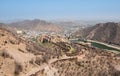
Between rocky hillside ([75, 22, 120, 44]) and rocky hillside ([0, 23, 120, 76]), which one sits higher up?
rocky hillside ([0, 23, 120, 76])

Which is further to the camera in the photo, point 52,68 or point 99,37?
point 99,37

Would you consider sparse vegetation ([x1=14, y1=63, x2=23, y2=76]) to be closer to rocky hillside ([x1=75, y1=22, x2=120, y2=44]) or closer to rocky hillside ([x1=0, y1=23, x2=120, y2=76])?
rocky hillside ([x1=0, y1=23, x2=120, y2=76])

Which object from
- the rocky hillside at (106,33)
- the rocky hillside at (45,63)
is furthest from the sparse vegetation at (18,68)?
the rocky hillside at (106,33)

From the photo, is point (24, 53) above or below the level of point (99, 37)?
above

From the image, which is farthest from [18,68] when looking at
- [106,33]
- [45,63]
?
[106,33]

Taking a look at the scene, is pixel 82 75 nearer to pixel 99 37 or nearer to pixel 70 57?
pixel 70 57

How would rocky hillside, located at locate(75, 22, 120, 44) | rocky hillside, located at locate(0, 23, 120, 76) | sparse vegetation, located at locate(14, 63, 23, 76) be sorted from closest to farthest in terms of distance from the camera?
sparse vegetation, located at locate(14, 63, 23, 76) → rocky hillside, located at locate(0, 23, 120, 76) → rocky hillside, located at locate(75, 22, 120, 44)

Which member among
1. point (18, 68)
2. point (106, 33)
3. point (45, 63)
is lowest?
point (106, 33)

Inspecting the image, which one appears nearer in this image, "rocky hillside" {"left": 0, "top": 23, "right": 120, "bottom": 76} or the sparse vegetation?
the sparse vegetation

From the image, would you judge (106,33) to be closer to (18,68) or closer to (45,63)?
(45,63)

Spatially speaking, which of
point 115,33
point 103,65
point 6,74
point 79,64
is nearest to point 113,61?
point 103,65

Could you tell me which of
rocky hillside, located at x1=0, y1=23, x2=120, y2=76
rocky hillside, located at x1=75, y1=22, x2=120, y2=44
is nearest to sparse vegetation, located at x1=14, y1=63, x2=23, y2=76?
rocky hillside, located at x1=0, y1=23, x2=120, y2=76
